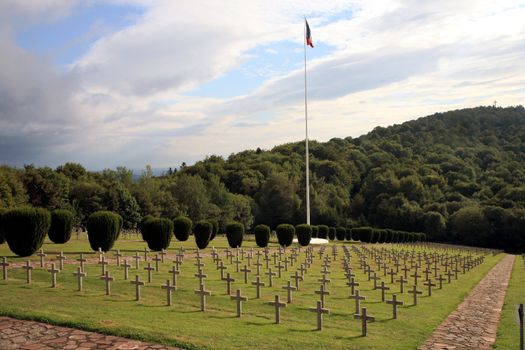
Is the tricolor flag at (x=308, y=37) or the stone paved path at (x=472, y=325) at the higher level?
the tricolor flag at (x=308, y=37)

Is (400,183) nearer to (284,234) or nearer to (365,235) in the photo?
(365,235)

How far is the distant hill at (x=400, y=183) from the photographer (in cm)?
7831

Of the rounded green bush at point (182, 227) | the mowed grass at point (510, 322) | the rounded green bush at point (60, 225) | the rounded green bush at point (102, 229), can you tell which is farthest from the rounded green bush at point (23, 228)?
the mowed grass at point (510, 322)

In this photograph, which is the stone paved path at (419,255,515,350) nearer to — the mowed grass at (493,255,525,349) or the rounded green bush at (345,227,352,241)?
the mowed grass at (493,255,525,349)

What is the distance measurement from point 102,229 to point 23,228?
364cm

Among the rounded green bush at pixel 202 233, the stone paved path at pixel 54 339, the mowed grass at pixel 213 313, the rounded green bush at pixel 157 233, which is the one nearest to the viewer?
the stone paved path at pixel 54 339

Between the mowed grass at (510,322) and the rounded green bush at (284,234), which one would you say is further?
the rounded green bush at (284,234)

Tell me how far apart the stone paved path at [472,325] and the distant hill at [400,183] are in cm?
5991

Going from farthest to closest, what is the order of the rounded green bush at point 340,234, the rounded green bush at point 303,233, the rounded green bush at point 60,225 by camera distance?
the rounded green bush at point 340,234
the rounded green bush at point 303,233
the rounded green bush at point 60,225

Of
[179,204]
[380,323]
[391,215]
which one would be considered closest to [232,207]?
[179,204]

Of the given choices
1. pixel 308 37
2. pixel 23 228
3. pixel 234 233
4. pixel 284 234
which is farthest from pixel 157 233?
pixel 308 37

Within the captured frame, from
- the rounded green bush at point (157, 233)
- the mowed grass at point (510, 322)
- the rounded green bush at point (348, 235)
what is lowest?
the rounded green bush at point (348, 235)

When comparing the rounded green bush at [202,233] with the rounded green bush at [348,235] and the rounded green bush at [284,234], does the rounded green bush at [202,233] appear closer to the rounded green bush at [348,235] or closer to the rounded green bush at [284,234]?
the rounded green bush at [284,234]

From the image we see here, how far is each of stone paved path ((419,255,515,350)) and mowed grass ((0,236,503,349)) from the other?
1.10 ft
